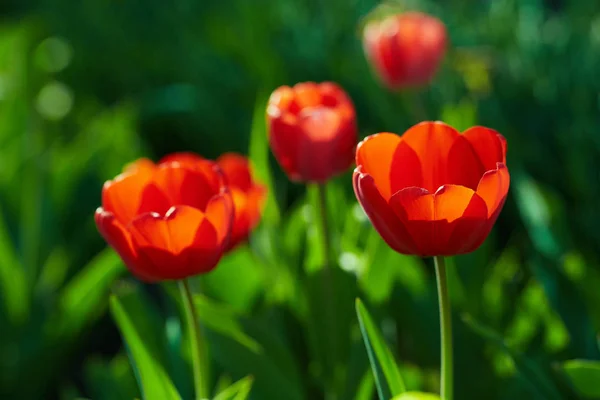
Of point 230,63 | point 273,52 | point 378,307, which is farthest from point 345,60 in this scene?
point 378,307

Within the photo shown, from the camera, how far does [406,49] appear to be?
4.38 feet

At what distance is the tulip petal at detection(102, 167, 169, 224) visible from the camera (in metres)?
0.71

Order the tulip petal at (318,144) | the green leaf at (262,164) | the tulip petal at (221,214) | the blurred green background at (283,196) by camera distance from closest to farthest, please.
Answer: the tulip petal at (221,214) < the tulip petal at (318,144) < the blurred green background at (283,196) < the green leaf at (262,164)

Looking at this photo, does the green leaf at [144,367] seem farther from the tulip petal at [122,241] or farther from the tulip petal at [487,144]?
the tulip petal at [487,144]

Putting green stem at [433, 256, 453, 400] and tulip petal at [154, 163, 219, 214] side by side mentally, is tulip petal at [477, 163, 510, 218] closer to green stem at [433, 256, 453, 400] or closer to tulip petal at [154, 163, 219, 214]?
green stem at [433, 256, 453, 400]

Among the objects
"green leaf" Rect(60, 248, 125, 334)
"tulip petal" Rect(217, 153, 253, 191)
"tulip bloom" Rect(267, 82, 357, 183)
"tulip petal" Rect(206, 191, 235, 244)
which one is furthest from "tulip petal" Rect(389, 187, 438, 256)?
"green leaf" Rect(60, 248, 125, 334)

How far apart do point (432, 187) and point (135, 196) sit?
276mm

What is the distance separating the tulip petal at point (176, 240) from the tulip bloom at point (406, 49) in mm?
769

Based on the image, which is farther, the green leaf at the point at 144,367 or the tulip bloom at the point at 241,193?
the tulip bloom at the point at 241,193

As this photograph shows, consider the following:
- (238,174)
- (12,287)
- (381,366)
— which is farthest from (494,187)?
(12,287)

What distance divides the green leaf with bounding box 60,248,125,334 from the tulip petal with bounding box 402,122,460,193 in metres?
0.69

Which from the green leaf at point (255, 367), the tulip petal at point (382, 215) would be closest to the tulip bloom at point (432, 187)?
the tulip petal at point (382, 215)

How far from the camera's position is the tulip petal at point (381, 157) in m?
0.62

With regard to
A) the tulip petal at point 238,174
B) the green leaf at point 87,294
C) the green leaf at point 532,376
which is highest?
the tulip petal at point 238,174
